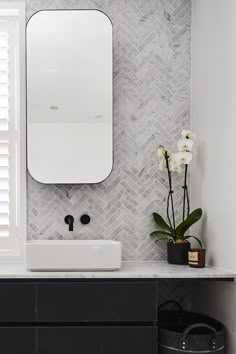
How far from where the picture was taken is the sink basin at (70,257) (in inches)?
89.8

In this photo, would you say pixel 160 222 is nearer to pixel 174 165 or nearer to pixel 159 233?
pixel 159 233

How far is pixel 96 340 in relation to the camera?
7.23 feet

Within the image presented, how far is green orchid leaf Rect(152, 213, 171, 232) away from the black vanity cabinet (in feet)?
1.91

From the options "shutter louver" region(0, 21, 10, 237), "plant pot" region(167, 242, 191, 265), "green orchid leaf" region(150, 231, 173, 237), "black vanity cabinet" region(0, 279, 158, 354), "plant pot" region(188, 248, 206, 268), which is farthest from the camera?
"shutter louver" region(0, 21, 10, 237)

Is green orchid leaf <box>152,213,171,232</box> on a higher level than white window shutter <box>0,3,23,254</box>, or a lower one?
lower

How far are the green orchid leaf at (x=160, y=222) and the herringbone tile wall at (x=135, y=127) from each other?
8 cm

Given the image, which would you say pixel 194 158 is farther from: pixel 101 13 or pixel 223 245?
pixel 101 13

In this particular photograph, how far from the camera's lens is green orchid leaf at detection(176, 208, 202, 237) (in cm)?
263

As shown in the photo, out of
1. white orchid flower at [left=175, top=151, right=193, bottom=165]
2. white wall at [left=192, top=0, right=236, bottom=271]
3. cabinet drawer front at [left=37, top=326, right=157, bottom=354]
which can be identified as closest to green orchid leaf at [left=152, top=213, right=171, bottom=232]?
white wall at [left=192, top=0, right=236, bottom=271]

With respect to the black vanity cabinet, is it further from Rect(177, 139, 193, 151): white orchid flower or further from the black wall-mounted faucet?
Rect(177, 139, 193, 151): white orchid flower

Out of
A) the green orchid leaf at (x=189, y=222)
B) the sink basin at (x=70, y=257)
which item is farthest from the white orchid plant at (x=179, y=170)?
the sink basin at (x=70, y=257)

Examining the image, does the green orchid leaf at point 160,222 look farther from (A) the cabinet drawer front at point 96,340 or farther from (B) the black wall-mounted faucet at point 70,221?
(A) the cabinet drawer front at point 96,340

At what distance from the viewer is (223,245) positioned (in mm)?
2352

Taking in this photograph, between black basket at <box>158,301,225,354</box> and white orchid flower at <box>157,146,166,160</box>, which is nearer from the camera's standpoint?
black basket at <box>158,301,225,354</box>
